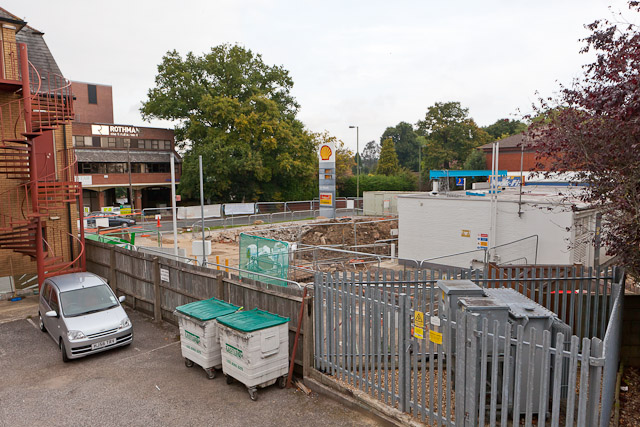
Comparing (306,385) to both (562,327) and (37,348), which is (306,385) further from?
(37,348)

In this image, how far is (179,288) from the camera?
37.2 feet

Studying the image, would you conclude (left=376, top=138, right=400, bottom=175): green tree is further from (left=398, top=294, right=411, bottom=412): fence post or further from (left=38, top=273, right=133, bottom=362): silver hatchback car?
(left=398, top=294, right=411, bottom=412): fence post

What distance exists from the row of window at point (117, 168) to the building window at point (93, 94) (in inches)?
713

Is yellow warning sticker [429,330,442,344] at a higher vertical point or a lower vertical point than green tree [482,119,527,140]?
lower

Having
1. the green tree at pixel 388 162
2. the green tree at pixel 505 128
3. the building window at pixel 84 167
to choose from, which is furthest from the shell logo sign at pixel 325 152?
the green tree at pixel 505 128

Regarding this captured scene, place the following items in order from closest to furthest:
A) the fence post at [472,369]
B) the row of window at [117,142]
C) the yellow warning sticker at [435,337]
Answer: the fence post at [472,369] → the yellow warning sticker at [435,337] → the row of window at [117,142]

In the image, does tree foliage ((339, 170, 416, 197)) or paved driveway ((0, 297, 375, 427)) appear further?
tree foliage ((339, 170, 416, 197))

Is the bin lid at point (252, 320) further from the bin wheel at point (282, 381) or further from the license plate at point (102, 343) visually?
the license plate at point (102, 343)

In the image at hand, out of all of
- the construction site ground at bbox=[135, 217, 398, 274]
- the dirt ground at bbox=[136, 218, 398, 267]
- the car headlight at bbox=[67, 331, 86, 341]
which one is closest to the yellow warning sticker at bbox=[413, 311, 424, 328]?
the car headlight at bbox=[67, 331, 86, 341]

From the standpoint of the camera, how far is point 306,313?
26.4 feet

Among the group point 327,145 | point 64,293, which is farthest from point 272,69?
point 64,293

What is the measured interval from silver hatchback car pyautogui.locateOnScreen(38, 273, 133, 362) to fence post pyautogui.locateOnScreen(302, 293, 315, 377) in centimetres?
463

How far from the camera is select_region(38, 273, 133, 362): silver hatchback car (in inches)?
380

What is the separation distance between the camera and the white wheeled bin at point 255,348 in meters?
7.58
